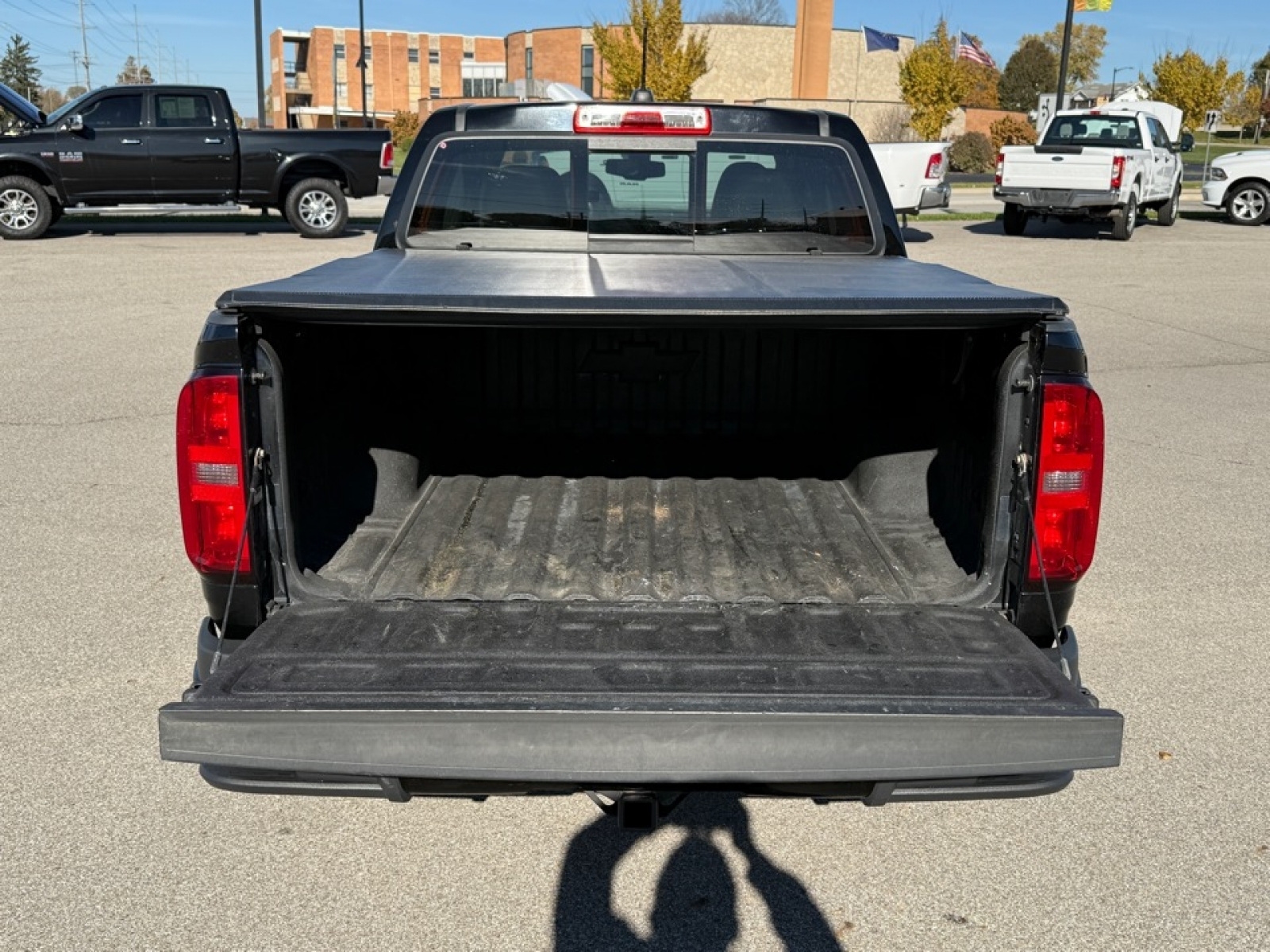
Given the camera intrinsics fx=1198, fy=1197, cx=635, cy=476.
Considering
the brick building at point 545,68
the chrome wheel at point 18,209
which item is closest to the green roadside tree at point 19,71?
the brick building at point 545,68

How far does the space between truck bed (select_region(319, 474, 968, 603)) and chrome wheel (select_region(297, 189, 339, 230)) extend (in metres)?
14.7

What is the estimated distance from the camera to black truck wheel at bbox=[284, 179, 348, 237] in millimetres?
Result: 17812

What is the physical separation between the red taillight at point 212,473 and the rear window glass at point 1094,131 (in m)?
19.1

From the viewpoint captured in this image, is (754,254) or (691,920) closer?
(691,920)

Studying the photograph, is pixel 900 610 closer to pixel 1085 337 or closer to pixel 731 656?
pixel 731 656

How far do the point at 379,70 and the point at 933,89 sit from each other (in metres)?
70.5

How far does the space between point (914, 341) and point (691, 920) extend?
1.95 meters

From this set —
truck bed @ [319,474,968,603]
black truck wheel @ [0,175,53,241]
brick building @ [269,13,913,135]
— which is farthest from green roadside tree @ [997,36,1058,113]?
truck bed @ [319,474,968,603]

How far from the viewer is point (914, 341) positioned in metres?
3.90

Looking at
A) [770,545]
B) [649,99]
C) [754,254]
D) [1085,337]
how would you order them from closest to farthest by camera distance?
[770,545], [754,254], [649,99], [1085,337]

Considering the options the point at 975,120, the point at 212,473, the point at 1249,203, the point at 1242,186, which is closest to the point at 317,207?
the point at 212,473

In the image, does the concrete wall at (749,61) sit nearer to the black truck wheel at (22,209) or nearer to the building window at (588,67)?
the building window at (588,67)

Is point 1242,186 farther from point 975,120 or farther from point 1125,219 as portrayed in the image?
point 975,120

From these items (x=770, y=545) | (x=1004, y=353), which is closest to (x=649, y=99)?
(x=770, y=545)
